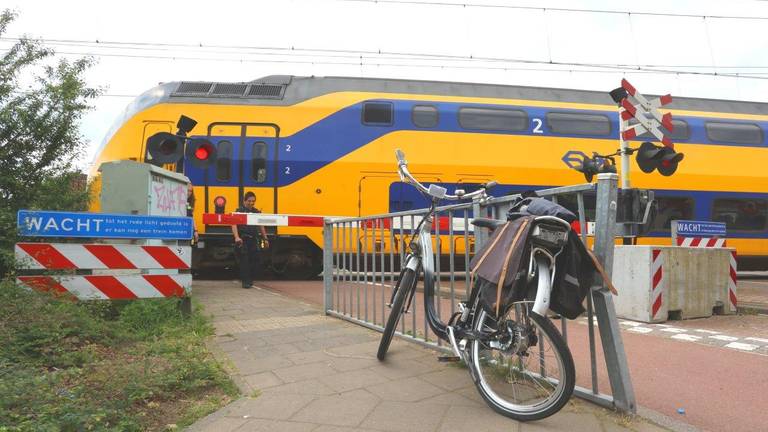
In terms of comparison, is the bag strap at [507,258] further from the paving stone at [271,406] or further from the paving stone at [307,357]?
the paving stone at [307,357]

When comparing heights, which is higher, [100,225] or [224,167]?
[224,167]

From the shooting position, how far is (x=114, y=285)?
5137 millimetres

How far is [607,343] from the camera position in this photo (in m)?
2.79

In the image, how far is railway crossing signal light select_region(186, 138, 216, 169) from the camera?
25.2 ft

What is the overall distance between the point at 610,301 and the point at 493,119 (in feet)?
28.9

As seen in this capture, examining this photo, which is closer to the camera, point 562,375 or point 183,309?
point 562,375

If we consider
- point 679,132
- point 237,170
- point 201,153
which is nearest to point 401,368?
point 201,153

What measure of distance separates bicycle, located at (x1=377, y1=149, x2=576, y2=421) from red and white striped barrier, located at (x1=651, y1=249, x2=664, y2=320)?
4.23 m

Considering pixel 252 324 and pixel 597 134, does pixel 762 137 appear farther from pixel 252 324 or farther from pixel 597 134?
pixel 252 324

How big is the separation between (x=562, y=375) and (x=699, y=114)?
1246cm

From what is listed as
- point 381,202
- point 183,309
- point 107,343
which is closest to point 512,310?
point 107,343

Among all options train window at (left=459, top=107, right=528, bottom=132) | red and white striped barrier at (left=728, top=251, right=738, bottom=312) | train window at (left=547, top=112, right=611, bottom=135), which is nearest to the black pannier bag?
red and white striped barrier at (left=728, top=251, right=738, bottom=312)

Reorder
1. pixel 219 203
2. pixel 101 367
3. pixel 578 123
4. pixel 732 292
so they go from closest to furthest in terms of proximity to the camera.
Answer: pixel 101 367 < pixel 732 292 < pixel 219 203 < pixel 578 123

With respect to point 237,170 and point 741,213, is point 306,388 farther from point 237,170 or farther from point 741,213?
point 741,213
